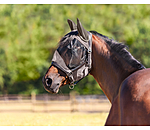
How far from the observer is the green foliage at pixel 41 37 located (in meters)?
22.4

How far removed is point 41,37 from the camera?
75.3 ft

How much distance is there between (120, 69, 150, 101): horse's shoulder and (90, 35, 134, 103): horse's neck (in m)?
0.43

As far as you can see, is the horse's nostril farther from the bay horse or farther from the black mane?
the black mane

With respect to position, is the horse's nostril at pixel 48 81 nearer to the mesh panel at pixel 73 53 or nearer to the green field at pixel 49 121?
the mesh panel at pixel 73 53

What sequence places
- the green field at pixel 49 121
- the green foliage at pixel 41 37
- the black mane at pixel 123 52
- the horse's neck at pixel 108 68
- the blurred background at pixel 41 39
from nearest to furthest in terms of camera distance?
1. the black mane at pixel 123 52
2. the horse's neck at pixel 108 68
3. the green field at pixel 49 121
4. the blurred background at pixel 41 39
5. the green foliage at pixel 41 37

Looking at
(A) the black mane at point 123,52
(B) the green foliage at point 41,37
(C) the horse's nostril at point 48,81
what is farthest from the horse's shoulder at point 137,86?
(B) the green foliage at point 41,37

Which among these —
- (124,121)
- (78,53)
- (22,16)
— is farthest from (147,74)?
(22,16)

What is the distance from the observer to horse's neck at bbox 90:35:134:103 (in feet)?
9.80

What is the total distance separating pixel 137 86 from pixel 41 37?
21.2m

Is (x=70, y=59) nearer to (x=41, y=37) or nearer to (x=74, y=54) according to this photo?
(x=74, y=54)

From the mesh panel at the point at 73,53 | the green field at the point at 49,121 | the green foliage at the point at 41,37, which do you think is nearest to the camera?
the mesh panel at the point at 73,53

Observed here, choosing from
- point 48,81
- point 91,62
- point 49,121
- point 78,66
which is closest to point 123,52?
point 91,62

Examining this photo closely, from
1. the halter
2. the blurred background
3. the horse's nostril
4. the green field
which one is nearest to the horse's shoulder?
the halter

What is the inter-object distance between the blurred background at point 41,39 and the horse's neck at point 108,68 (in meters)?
16.2
